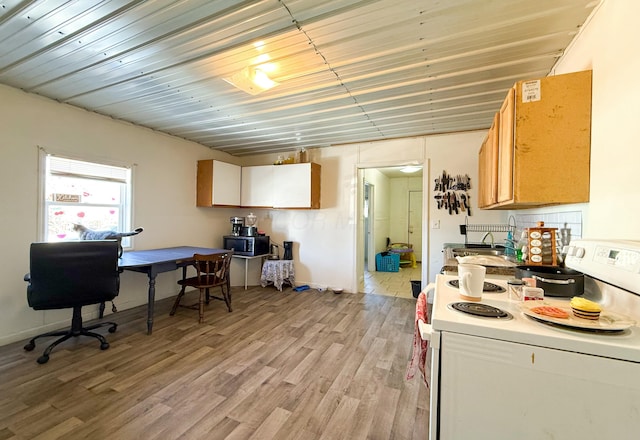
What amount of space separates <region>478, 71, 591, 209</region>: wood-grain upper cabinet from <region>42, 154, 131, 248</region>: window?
13.4 ft

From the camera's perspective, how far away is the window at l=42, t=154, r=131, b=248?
2.94 meters

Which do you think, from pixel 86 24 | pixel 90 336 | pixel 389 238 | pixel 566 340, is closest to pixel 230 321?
pixel 90 336

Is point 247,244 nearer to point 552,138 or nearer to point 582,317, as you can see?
point 552,138

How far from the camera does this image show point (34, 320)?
2.81 meters

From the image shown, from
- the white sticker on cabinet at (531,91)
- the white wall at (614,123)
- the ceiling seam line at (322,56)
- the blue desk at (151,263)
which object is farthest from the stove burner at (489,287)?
the blue desk at (151,263)

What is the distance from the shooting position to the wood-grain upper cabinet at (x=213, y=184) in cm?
439

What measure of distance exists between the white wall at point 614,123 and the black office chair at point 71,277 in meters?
3.43

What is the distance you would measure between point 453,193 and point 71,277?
428 centimetres

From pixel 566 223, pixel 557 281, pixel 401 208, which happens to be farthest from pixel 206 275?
pixel 401 208

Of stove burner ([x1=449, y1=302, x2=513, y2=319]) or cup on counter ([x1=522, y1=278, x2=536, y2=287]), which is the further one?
cup on counter ([x1=522, y1=278, x2=536, y2=287])

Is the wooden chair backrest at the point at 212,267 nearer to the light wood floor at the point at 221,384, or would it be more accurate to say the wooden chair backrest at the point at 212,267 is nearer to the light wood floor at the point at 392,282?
the light wood floor at the point at 221,384

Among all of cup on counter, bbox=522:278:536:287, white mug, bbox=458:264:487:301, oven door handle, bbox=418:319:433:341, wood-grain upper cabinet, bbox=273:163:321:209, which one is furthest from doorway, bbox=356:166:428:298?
oven door handle, bbox=418:319:433:341

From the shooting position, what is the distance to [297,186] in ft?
14.9

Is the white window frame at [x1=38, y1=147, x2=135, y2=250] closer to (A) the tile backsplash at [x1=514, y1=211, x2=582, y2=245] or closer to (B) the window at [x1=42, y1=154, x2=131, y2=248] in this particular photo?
(B) the window at [x1=42, y1=154, x2=131, y2=248]
